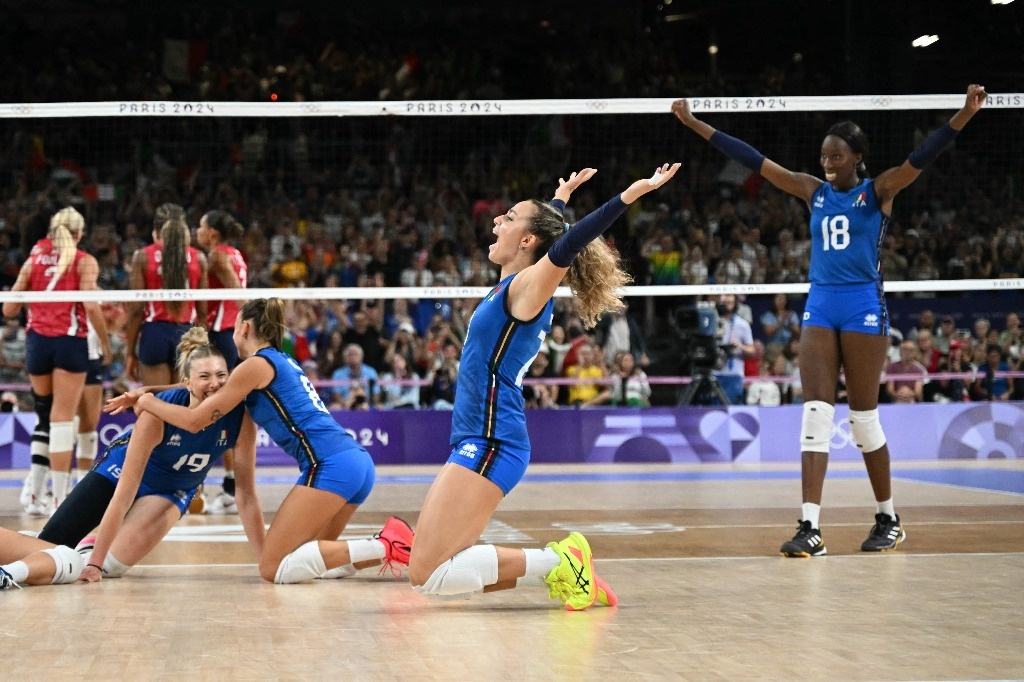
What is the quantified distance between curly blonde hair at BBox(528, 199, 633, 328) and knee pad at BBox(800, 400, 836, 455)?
1.92 metres

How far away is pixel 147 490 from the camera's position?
5.48m

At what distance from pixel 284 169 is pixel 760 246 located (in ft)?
20.4

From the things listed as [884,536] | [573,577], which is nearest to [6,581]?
[573,577]

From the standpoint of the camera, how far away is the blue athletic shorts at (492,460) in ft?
14.9

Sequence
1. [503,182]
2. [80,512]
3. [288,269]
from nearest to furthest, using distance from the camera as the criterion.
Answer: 1. [80,512]
2. [288,269]
3. [503,182]

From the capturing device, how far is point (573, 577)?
14.8 ft

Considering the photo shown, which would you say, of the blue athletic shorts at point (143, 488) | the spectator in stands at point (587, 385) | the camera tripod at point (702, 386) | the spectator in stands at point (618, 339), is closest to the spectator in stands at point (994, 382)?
the camera tripod at point (702, 386)

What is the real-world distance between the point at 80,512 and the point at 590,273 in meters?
2.44

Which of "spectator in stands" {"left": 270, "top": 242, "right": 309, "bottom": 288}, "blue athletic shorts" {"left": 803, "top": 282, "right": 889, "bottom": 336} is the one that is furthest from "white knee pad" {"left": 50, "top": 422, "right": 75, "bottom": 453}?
"spectator in stands" {"left": 270, "top": 242, "right": 309, "bottom": 288}

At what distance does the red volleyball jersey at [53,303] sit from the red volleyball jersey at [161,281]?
41 cm

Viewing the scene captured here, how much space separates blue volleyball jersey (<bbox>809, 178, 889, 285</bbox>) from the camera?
6262mm

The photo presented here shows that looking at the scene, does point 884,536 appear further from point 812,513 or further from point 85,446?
point 85,446

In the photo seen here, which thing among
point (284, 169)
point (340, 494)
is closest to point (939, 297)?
point (284, 169)

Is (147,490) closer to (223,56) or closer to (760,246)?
(760,246)
